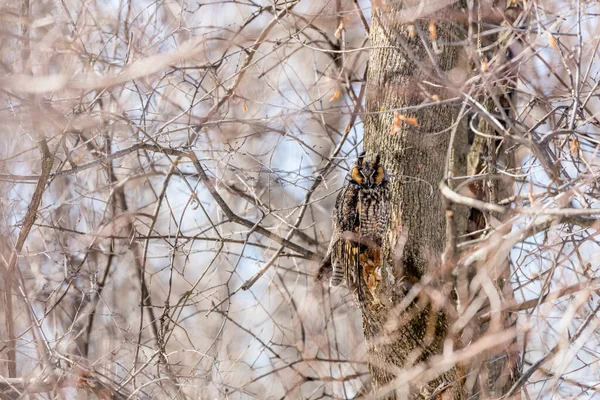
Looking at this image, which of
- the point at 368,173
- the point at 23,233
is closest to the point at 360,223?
the point at 368,173

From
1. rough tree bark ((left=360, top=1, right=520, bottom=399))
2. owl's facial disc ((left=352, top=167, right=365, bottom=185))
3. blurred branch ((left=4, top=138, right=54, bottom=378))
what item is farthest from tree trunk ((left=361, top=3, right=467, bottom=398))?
blurred branch ((left=4, top=138, right=54, bottom=378))

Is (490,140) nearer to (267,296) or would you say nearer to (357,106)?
(357,106)

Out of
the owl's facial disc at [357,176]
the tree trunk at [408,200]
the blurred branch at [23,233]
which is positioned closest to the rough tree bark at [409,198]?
the tree trunk at [408,200]

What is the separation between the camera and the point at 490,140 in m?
4.23

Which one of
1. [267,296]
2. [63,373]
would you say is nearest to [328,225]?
[267,296]

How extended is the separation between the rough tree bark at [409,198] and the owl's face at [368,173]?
51 millimetres

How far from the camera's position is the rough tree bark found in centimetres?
384

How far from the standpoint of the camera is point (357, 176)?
419cm

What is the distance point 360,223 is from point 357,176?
29 cm

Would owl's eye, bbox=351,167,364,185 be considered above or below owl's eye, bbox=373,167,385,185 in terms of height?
above

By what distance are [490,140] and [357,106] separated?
32.7 inches

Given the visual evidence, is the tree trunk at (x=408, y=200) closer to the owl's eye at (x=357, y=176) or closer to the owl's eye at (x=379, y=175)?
the owl's eye at (x=379, y=175)

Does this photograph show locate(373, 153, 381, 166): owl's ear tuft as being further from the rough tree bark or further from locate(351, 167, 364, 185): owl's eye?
locate(351, 167, 364, 185): owl's eye

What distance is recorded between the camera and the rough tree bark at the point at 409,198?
3.84 metres
